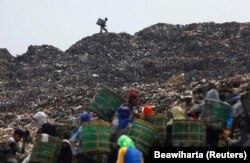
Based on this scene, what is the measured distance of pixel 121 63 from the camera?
28.9 metres

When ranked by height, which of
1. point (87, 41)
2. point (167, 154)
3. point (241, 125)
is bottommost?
point (167, 154)

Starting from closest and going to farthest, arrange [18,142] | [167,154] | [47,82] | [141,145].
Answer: [167,154], [141,145], [18,142], [47,82]

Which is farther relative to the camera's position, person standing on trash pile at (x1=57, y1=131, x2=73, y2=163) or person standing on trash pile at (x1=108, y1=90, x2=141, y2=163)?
person standing on trash pile at (x1=57, y1=131, x2=73, y2=163)

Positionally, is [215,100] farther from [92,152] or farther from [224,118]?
[92,152]

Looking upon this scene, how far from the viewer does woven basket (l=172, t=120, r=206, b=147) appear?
8.88 metres

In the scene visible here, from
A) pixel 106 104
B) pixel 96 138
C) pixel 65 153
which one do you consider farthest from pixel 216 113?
pixel 65 153

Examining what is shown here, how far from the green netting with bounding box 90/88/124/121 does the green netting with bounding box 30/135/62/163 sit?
42.2 inches

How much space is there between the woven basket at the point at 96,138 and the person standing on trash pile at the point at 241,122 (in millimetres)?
Answer: 1774

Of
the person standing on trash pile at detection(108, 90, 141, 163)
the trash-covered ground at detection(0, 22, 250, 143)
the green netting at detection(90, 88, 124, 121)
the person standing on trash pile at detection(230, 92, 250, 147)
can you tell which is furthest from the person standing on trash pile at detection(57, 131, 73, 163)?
the trash-covered ground at detection(0, 22, 250, 143)

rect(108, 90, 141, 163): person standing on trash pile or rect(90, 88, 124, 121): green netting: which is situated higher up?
rect(90, 88, 124, 121): green netting

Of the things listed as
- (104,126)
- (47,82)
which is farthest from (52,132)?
(47,82)

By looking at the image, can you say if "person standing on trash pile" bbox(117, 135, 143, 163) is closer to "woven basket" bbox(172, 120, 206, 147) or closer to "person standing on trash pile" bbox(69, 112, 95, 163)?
"woven basket" bbox(172, 120, 206, 147)

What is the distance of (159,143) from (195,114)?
743mm

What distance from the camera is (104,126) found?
9.16 meters
